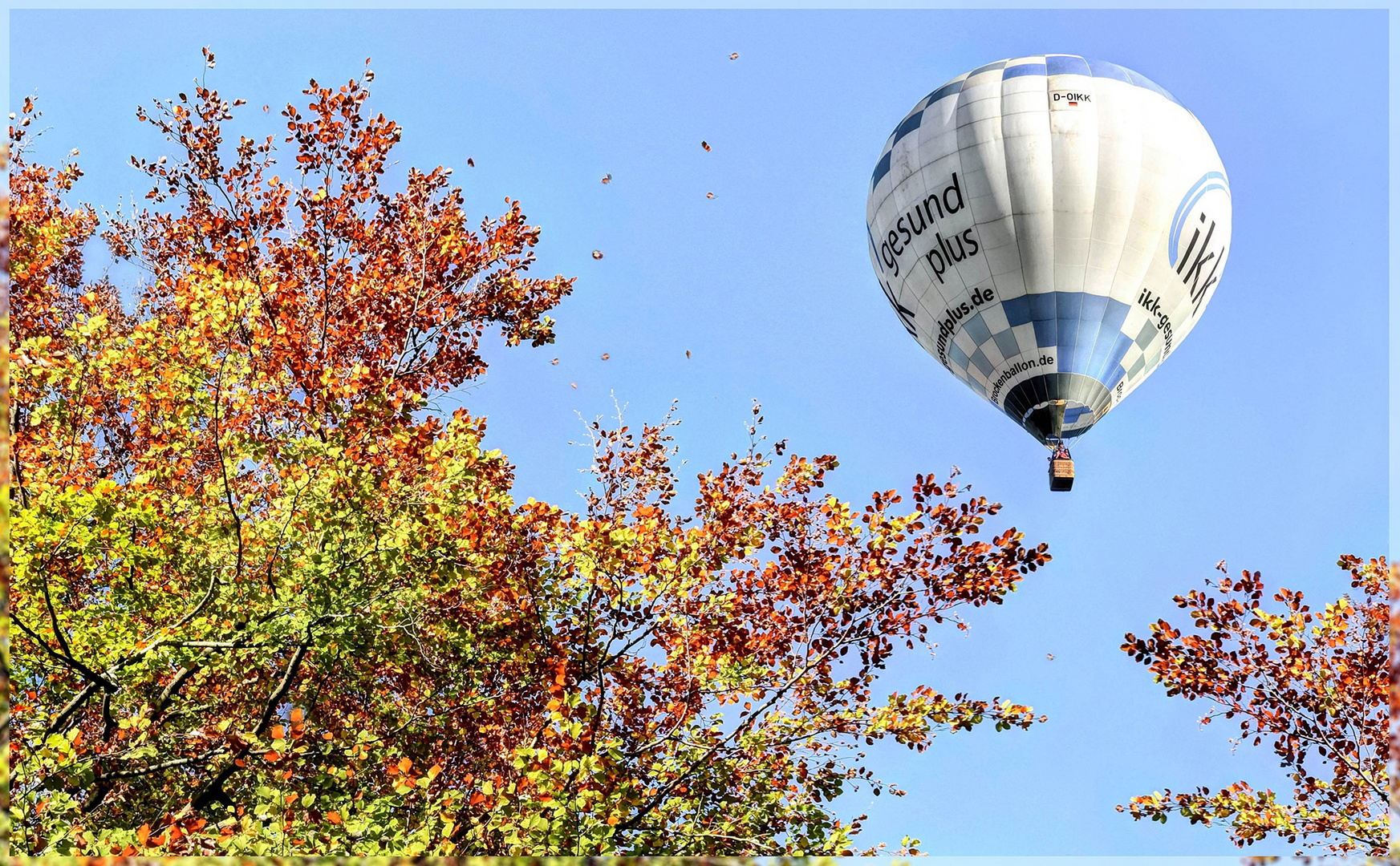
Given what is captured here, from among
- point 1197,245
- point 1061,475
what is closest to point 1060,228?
point 1197,245

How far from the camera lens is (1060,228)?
74.8ft

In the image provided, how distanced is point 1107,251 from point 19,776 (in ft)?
69.2

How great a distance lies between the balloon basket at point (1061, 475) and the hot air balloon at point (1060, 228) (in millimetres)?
38

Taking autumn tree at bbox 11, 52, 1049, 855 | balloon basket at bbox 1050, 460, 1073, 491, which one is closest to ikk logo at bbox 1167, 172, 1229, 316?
balloon basket at bbox 1050, 460, 1073, 491

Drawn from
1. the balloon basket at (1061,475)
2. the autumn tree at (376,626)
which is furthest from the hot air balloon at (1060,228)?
the autumn tree at (376,626)

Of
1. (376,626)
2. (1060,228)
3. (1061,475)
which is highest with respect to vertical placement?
(1060,228)

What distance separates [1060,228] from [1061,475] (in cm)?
532

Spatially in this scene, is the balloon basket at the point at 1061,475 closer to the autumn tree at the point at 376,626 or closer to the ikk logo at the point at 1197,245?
the ikk logo at the point at 1197,245

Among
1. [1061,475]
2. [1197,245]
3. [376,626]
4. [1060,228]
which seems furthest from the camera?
[1197,245]

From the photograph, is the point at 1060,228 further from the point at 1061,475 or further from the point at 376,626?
the point at 376,626

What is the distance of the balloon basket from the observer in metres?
23.4

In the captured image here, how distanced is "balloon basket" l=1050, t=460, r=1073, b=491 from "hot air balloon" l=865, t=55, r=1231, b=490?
4 centimetres

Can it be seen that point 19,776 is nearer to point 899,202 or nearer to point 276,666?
point 276,666

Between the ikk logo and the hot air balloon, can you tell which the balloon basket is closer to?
the hot air balloon
